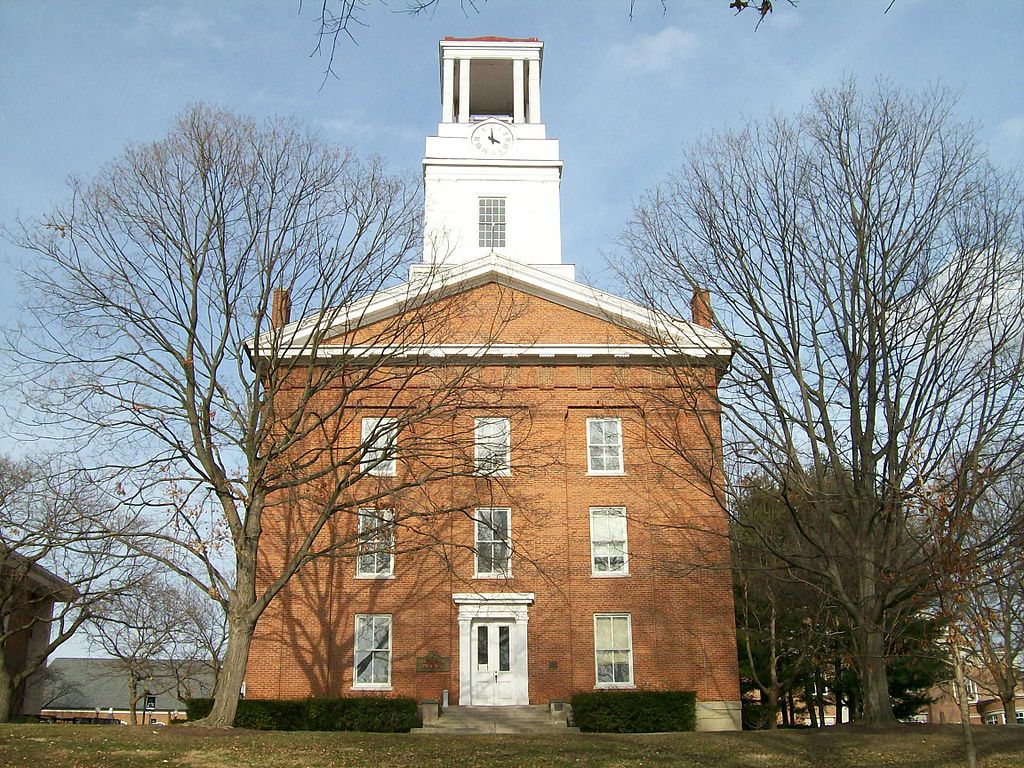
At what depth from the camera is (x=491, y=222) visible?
3544 cm

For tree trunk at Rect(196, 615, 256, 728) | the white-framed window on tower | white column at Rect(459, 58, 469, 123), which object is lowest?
tree trunk at Rect(196, 615, 256, 728)

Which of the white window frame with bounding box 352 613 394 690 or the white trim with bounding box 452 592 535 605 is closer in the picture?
the white window frame with bounding box 352 613 394 690

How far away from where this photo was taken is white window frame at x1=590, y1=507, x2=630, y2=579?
27344mm

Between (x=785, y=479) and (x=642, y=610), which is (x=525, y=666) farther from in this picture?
(x=785, y=479)

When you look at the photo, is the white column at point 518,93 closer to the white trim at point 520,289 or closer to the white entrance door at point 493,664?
the white trim at point 520,289

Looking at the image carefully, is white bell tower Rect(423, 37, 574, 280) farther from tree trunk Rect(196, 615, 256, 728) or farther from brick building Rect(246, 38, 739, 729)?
tree trunk Rect(196, 615, 256, 728)

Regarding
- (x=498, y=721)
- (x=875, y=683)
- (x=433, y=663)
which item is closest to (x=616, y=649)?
(x=498, y=721)

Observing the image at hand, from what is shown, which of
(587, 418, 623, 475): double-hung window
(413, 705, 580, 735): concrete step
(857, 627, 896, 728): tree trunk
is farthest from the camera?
(587, 418, 623, 475): double-hung window

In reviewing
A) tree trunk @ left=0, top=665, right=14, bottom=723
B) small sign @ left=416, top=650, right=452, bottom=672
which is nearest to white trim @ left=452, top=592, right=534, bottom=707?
small sign @ left=416, top=650, right=452, bottom=672

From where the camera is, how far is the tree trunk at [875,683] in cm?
2023

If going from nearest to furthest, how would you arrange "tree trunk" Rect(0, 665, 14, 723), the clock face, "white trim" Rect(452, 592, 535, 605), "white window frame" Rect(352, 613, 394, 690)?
"white window frame" Rect(352, 613, 394, 690), "white trim" Rect(452, 592, 535, 605), "tree trunk" Rect(0, 665, 14, 723), the clock face

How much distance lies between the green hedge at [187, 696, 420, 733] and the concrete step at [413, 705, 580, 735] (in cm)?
56

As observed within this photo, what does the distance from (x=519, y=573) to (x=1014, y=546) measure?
42.8 feet

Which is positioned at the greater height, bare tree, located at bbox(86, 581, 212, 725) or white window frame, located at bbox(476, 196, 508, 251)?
white window frame, located at bbox(476, 196, 508, 251)
